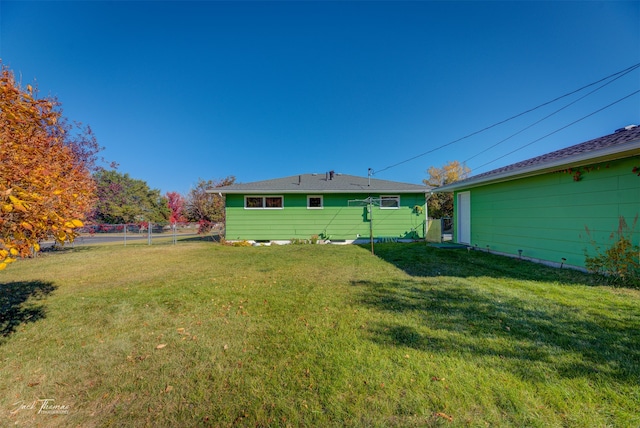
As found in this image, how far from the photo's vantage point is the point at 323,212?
1298cm

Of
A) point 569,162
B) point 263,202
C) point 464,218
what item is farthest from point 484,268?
point 263,202

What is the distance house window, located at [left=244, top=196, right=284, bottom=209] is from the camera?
12.8 metres

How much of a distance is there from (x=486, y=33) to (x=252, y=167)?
21762mm

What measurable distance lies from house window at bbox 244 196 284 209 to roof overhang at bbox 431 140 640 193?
8738 millimetres

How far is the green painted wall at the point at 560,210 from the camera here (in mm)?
5062

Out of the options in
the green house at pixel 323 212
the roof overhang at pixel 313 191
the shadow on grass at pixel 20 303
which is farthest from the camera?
the green house at pixel 323 212

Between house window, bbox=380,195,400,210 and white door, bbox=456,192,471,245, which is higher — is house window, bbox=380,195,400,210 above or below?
above

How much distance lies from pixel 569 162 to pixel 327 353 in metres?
6.81

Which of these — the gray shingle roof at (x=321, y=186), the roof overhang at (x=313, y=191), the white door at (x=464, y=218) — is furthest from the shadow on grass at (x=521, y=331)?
the gray shingle roof at (x=321, y=186)

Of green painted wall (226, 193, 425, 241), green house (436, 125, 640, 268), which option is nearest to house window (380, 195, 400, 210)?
green painted wall (226, 193, 425, 241)

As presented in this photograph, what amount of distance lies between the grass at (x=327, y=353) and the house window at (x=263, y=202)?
797cm

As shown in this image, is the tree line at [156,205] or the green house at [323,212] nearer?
the green house at [323,212]

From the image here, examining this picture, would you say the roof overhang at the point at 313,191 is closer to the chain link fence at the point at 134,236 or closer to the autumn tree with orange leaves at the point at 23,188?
the chain link fence at the point at 134,236

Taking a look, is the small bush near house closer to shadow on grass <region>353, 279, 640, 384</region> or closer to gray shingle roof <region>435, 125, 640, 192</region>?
gray shingle roof <region>435, 125, 640, 192</region>
